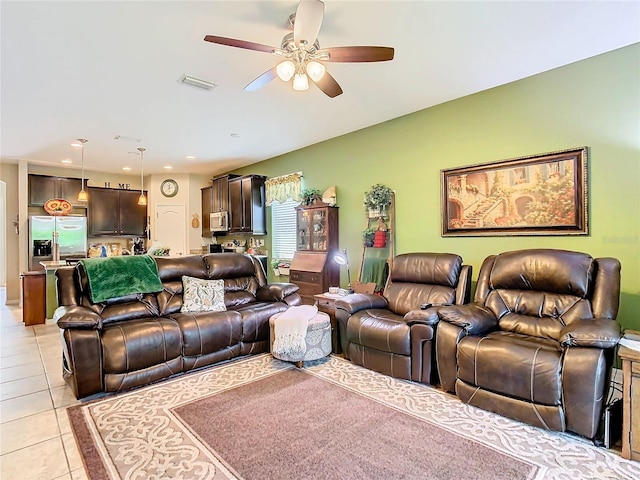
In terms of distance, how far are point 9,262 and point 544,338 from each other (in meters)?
9.06

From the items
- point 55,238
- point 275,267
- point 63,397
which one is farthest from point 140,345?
point 55,238

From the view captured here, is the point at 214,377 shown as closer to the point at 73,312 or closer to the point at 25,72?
the point at 73,312

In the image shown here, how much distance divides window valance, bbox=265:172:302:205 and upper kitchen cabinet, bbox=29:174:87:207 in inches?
169

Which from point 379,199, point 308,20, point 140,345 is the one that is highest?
point 308,20

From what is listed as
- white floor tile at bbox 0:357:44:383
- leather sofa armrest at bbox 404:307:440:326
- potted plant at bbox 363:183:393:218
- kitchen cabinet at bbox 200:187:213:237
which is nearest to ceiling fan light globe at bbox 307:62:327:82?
leather sofa armrest at bbox 404:307:440:326

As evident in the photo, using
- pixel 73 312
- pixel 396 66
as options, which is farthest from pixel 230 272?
pixel 396 66

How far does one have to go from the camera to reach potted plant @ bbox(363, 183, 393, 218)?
462 cm

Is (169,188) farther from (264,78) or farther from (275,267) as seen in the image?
(264,78)

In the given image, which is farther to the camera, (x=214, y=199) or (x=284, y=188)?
(x=214, y=199)

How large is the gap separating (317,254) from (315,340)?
211 cm

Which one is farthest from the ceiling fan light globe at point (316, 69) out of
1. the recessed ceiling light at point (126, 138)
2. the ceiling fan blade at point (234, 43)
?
the recessed ceiling light at point (126, 138)

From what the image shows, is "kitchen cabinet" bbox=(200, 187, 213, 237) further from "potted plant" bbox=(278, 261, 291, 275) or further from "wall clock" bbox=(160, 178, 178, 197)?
"potted plant" bbox=(278, 261, 291, 275)

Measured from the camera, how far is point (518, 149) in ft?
11.6

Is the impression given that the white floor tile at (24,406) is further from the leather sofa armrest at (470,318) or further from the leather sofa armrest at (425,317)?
the leather sofa armrest at (470,318)
